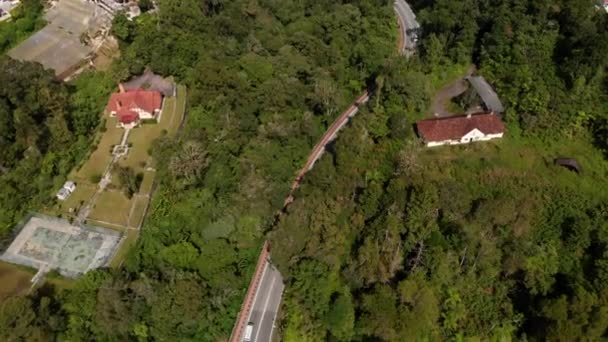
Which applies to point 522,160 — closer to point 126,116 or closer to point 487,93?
point 487,93

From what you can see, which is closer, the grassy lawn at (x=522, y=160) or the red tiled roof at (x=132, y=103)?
the grassy lawn at (x=522, y=160)

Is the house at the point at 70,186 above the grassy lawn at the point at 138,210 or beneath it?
above

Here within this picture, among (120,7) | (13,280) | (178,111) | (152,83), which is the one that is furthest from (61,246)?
(120,7)

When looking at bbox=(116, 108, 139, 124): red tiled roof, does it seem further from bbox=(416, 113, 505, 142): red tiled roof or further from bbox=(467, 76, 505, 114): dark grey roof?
bbox=(467, 76, 505, 114): dark grey roof

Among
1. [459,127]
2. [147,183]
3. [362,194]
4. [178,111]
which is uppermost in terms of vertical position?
[178,111]

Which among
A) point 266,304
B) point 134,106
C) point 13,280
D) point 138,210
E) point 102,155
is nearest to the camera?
point 266,304

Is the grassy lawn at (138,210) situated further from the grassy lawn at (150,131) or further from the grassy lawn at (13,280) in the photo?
the grassy lawn at (13,280)

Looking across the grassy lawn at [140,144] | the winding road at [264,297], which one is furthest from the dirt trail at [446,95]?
the grassy lawn at [140,144]
